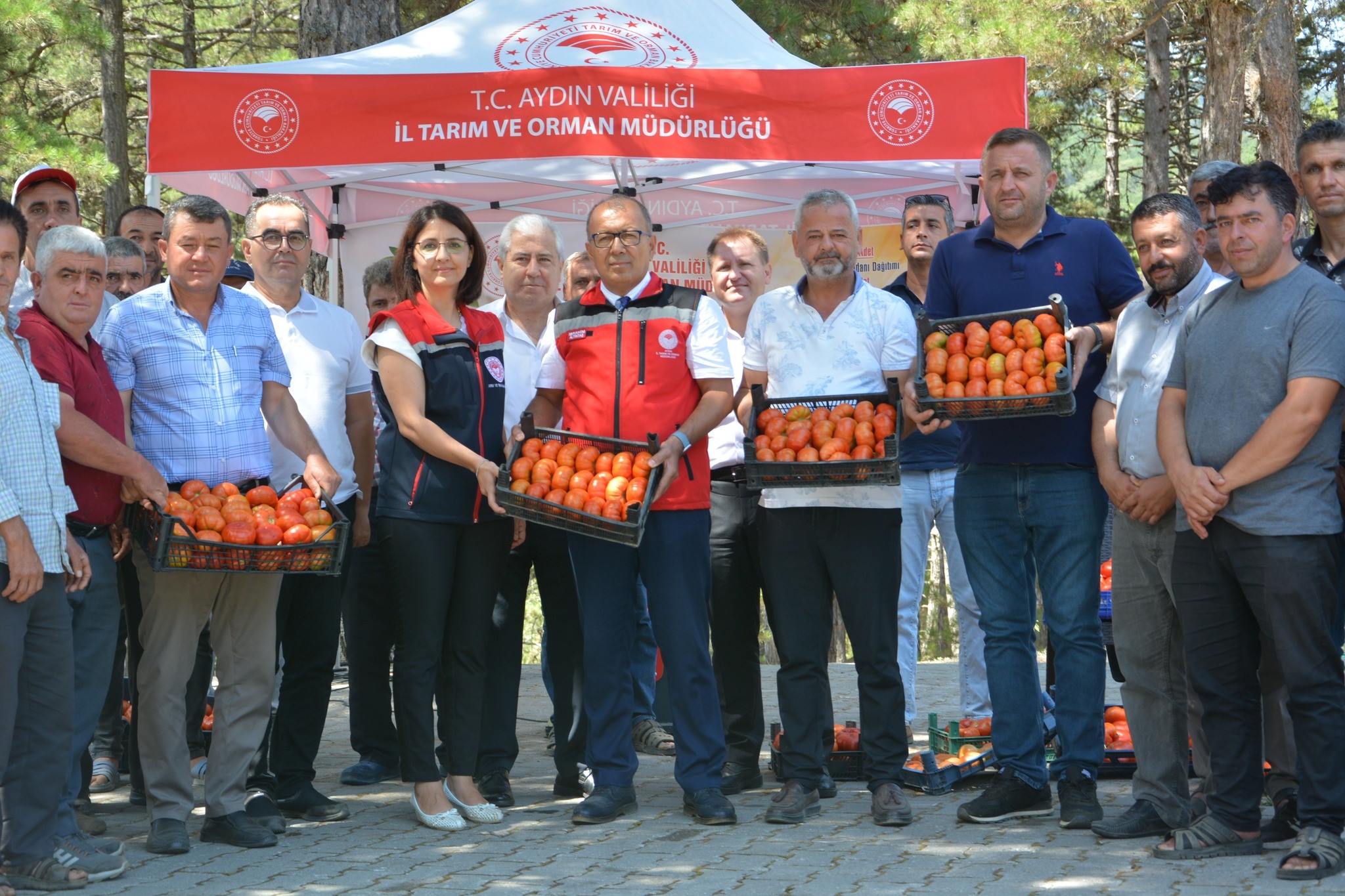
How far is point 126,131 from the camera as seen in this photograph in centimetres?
1542

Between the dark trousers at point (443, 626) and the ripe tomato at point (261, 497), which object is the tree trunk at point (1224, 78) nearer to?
the dark trousers at point (443, 626)

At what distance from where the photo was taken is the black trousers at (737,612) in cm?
550

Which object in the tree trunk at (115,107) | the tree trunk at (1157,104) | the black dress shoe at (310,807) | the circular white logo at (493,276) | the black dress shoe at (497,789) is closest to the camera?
the black dress shoe at (310,807)

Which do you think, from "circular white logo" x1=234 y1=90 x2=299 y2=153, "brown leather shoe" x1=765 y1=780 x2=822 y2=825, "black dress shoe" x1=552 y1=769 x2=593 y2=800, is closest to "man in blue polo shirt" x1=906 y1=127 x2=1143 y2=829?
"brown leather shoe" x1=765 y1=780 x2=822 y2=825

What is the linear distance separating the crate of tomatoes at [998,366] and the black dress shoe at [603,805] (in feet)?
6.44

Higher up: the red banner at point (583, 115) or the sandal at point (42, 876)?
the red banner at point (583, 115)

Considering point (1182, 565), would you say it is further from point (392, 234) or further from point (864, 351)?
point (392, 234)

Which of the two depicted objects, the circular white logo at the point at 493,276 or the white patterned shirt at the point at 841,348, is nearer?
the white patterned shirt at the point at 841,348

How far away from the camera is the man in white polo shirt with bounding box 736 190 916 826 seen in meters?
4.87

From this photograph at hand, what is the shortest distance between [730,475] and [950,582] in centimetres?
153

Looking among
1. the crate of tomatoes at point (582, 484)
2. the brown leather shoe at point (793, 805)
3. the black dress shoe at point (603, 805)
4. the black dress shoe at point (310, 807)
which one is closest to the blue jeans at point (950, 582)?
the brown leather shoe at point (793, 805)

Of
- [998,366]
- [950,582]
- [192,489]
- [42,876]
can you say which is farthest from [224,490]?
[950,582]

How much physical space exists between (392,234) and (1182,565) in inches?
240

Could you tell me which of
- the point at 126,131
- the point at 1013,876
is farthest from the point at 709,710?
the point at 126,131
